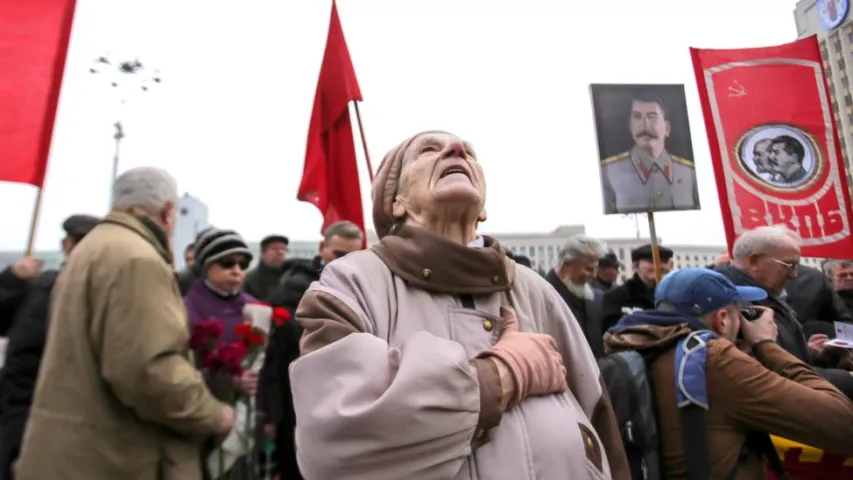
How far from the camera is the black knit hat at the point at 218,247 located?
3.79m

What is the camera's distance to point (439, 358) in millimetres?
1333

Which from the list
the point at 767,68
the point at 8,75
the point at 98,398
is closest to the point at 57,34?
the point at 8,75

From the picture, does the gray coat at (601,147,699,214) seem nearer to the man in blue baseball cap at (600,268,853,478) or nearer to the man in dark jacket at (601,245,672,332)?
the man in dark jacket at (601,245,672,332)

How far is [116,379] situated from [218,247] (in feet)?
5.39

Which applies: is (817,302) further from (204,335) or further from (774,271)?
(204,335)

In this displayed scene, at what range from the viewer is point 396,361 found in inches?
54.1

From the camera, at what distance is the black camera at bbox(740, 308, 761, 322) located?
276 centimetres

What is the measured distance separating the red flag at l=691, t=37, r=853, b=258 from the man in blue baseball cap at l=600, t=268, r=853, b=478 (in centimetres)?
229

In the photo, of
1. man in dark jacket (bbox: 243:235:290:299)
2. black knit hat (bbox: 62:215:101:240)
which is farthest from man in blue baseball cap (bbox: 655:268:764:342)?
man in dark jacket (bbox: 243:235:290:299)

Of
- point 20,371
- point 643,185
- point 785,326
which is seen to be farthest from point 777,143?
point 20,371

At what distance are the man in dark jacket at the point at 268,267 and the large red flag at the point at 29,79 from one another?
2335 millimetres

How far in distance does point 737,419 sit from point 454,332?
1.36 meters

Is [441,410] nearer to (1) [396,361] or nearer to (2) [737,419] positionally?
(1) [396,361]

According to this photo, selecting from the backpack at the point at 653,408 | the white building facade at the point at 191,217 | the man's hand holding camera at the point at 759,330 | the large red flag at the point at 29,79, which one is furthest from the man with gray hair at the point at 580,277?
the white building facade at the point at 191,217
